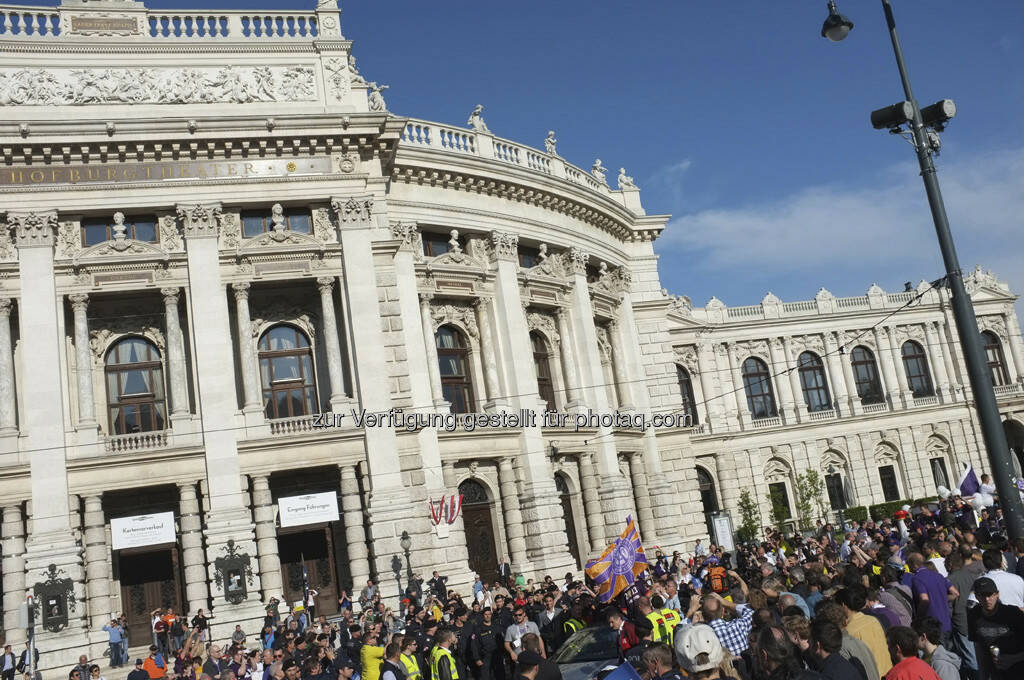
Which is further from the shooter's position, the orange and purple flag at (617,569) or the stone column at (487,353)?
the stone column at (487,353)

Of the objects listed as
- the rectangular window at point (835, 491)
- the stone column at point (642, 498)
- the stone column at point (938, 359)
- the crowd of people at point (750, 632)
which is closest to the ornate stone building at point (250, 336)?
the stone column at point (642, 498)

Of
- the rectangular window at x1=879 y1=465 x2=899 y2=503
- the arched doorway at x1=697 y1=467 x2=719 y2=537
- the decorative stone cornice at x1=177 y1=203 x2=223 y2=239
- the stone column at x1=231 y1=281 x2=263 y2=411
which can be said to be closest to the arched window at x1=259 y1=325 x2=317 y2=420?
the stone column at x1=231 y1=281 x2=263 y2=411

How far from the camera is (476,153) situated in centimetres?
3728

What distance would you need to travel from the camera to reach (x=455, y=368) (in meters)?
36.2

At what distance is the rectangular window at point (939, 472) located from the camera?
2355 inches

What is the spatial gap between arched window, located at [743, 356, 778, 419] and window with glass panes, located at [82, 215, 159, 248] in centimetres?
3834

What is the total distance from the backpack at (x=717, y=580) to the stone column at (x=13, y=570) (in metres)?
19.4

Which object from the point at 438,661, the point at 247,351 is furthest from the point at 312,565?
the point at 438,661

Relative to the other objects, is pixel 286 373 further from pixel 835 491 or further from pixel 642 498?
pixel 835 491

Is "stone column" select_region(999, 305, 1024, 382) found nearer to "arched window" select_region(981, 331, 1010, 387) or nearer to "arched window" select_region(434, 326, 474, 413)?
"arched window" select_region(981, 331, 1010, 387)

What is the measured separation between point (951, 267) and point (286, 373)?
23539 millimetres

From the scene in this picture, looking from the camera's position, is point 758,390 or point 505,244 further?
point 758,390

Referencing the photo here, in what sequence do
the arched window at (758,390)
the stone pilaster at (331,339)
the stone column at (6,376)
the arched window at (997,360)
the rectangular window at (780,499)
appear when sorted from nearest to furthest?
the stone column at (6,376)
the stone pilaster at (331,339)
the rectangular window at (780,499)
the arched window at (758,390)
the arched window at (997,360)

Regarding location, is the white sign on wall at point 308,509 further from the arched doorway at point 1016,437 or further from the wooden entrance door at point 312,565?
the arched doorway at point 1016,437
